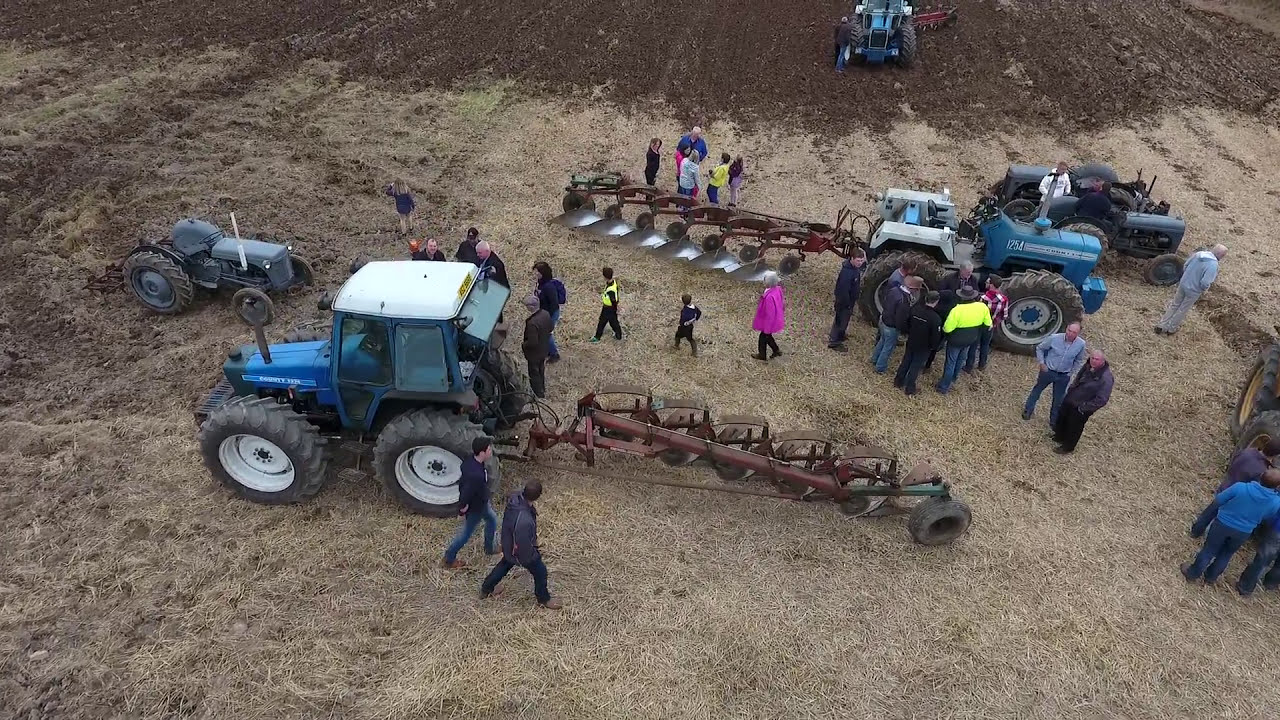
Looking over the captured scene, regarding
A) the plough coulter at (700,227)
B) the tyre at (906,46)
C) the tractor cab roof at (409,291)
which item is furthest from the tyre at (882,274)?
the tyre at (906,46)

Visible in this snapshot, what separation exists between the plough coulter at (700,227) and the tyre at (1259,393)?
396 centimetres

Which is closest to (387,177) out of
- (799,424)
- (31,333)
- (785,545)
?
(31,333)

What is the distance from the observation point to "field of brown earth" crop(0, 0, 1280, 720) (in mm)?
4734

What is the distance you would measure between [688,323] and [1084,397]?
143 inches

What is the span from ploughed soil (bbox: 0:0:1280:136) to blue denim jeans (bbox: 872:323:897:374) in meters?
7.12

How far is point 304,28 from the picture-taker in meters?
16.5

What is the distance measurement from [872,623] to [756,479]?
151 centimetres

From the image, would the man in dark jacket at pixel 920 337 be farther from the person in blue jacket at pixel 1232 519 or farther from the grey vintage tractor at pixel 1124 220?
the grey vintage tractor at pixel 1124 220

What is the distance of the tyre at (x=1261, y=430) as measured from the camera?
5.87 metres

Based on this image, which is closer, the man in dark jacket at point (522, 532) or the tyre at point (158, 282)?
the man in dark jacket at point (522, 532)

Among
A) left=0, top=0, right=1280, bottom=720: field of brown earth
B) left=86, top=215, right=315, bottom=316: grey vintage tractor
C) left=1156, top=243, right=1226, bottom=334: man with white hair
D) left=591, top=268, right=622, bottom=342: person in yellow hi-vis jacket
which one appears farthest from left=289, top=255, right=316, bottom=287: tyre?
left=1156, top=243, right=1226, bottom=334: man with white hair

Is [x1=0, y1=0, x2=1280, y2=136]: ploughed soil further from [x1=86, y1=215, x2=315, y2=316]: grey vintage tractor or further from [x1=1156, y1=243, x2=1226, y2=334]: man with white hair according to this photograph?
[x1=86, y1=215, x2=315, y2=316]: grey vintage tractor

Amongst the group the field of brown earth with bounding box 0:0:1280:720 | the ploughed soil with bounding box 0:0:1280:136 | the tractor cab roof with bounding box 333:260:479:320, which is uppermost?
the ploughed soil with bounding box 0:0:1280:136

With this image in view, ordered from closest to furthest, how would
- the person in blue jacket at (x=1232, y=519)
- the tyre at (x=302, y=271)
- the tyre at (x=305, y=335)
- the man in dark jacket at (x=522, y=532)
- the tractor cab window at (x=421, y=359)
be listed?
the man in dark jacket at (x=522, y=532), the person in blue jacket at (x=1232, y=519), the tractor cab window at (x=421, y=359), the tyre at (x=305, y=335), the tyre at (x=302, y=271)
